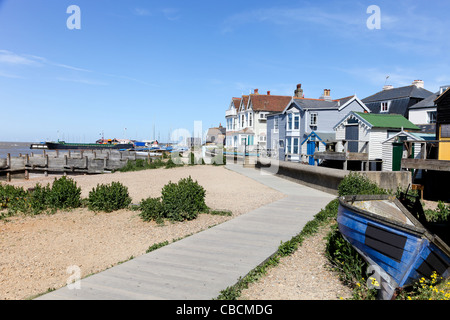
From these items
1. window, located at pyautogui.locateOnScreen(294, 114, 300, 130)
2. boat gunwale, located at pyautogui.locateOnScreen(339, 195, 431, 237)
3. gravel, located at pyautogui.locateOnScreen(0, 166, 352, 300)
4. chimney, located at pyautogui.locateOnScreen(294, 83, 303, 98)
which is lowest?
gravel, located at pyautogui.locateOnScreen(0, 166, 352, 300)

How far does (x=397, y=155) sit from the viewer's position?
21203mm

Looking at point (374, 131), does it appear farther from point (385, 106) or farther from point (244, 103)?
point (244, 103)

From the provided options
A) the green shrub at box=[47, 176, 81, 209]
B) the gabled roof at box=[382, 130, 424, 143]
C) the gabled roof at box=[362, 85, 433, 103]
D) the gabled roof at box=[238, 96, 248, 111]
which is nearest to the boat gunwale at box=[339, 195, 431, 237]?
the green shrub at box=[47, 176, 81, 209]

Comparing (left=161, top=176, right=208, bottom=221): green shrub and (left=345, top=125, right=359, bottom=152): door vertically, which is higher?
(left=345, top=125, right=359, bottom=152): door

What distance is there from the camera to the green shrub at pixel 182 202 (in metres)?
10.6

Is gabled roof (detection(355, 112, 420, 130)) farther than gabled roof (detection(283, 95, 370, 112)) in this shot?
No

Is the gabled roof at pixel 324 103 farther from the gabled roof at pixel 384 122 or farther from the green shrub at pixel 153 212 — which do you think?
the green shrub at pixel 153 212

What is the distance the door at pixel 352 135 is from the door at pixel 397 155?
3.03 m

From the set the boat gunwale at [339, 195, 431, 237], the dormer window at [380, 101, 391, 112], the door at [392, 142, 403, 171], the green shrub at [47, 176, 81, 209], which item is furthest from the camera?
the dormer window at [380, 101, 391, 112]

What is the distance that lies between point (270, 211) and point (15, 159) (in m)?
31.9

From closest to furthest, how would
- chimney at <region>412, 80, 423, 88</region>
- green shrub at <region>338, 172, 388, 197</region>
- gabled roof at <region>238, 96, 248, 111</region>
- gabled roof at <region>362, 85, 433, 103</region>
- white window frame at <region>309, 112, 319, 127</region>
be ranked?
1. green shrub at <region>338, 172, 388, 197</region>
2. white window frame at <region>309, 112, 319, 127</region>
3. gabled roof at <region>362, 85, 433, 103</region>
4. chimney at <region>412, 80, 423, 88</region>
5. gabled roof at <region>238, 96, 248, 111</region>

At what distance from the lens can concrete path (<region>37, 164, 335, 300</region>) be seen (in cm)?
505

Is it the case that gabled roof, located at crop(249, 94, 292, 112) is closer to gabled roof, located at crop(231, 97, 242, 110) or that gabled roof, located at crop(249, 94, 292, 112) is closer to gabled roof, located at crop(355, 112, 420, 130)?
gabled roof, located at crop(231, 97, 242, 110)

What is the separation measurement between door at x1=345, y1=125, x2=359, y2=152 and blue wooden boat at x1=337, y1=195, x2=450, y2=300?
2019 centimetres
